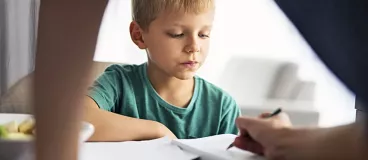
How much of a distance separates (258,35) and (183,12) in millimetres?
1037

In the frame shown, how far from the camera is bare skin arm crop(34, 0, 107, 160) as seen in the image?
1.53 feet

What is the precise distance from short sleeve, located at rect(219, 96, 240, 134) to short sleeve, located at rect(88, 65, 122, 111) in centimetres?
24

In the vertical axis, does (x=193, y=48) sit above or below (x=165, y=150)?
above

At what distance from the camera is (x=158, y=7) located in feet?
3.93

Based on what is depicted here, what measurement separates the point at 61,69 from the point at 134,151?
0.41m

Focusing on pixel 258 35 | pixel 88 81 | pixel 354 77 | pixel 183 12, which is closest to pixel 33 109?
pixel 88 81

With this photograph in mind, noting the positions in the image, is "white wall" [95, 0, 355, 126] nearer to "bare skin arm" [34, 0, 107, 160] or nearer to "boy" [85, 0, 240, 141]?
"boy" [85, 0, 240, 141]

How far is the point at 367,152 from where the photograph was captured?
0.52 m

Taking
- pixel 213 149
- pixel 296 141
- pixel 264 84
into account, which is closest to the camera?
pixel 296 141

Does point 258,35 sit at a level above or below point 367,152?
above

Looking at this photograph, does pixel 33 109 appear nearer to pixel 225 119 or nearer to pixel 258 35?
pixel 225 119

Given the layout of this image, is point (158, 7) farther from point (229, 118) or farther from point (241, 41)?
point (241, 41)

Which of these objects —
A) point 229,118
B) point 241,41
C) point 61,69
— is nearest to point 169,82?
point 229,118

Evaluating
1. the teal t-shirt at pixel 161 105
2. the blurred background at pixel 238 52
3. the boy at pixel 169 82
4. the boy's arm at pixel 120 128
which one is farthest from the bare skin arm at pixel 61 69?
the blurred background at pixel 238 52
